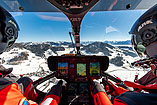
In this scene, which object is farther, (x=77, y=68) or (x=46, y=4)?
(x=77, y=68)

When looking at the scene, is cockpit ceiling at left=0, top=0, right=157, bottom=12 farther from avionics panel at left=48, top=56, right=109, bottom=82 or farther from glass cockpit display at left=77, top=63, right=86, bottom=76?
glass cockpit display at left=77, top=63, right=86, bottom=76

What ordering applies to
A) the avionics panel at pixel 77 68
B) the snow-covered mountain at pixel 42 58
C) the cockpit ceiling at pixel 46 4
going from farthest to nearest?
the snow-covered mountain at pixel 42 58, the avionics panel at pixel 77 68, the cockpit ceiling at pixel 46 4

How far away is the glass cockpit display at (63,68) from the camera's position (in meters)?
2.25

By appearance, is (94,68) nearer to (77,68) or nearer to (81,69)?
(81,69)

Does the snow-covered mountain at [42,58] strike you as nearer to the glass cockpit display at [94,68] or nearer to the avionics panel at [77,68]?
the avionics panel at [77,68]

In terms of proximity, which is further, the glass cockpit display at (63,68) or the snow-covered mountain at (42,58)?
the snow-covered mountain at (42,58)

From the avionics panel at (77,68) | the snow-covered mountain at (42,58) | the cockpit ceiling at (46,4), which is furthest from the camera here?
the snow-covered mountain at (42,58)

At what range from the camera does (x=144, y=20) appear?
76cm

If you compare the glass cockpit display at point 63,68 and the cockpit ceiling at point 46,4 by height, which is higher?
the cockpit ceiling at point 46,4

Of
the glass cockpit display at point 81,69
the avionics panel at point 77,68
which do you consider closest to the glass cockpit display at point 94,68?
the avionics panel at point 77,68

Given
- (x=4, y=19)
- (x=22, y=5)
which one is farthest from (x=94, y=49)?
(x=4, y=19)

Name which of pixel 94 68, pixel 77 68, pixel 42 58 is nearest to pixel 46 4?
pixel 77 68

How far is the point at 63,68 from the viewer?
2.27 m

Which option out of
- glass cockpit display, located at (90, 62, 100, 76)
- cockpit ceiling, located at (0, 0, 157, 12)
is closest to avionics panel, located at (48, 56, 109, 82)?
glass cockpit display, located at (90, 62, 100, 76)
